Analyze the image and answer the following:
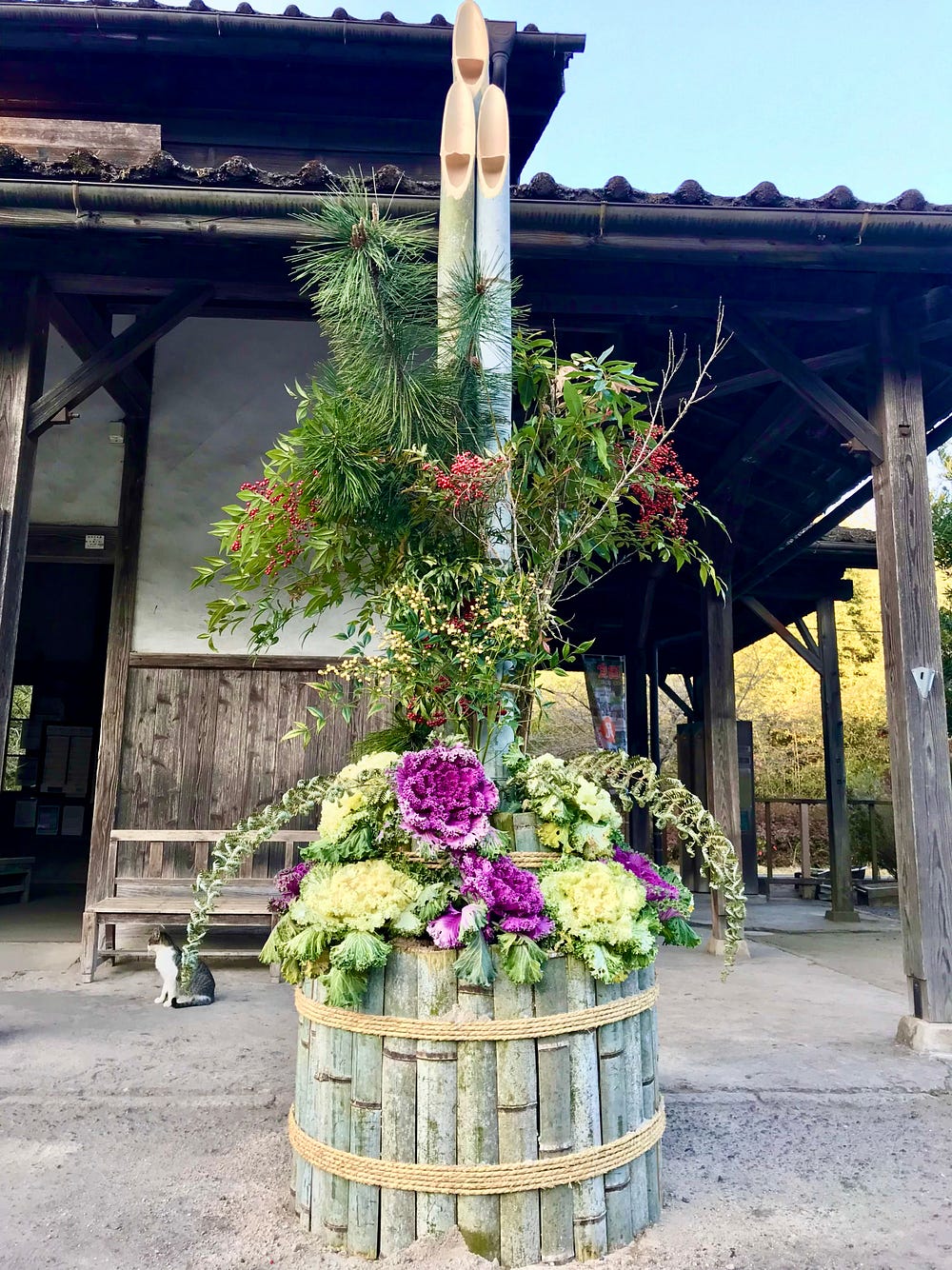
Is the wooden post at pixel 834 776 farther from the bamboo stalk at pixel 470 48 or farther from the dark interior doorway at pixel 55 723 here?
the dark interior doorway at pixel 55 723

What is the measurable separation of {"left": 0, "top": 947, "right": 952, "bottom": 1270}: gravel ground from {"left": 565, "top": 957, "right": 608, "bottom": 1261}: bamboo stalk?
2.7 inches

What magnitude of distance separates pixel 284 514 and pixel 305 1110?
5.32 feet

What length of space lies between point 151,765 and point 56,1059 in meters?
2.04

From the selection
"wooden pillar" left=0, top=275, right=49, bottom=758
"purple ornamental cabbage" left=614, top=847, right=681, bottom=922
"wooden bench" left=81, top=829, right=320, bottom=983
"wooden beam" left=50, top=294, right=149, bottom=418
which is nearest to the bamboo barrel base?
"purple ornamental cabbage" left=614, top=847, right=681, bottom=922

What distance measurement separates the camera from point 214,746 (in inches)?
213

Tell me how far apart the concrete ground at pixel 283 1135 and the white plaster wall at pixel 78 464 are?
279 cm

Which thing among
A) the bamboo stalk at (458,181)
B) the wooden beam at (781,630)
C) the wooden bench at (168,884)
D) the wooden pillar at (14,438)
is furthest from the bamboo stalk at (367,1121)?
the wooden beam at (781,630)

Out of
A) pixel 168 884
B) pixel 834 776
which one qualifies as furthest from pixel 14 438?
pixel 834 776

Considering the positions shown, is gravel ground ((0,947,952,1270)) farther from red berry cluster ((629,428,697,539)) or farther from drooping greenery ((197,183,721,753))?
red berry cluster ((629,428,697,539))

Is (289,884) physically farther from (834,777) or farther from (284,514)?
(834,777)

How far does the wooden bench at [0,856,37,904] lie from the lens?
8.27m

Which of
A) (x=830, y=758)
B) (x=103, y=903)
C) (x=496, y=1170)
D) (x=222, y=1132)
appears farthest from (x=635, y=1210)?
(x=830, y=758)

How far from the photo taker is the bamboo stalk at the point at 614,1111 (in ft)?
6.93

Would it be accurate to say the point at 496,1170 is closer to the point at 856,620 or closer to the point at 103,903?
the point at 103,903
